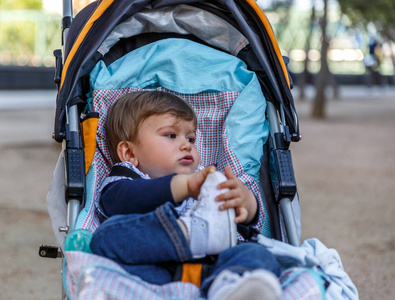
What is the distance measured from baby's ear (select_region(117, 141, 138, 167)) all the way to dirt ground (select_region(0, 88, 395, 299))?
1236mm

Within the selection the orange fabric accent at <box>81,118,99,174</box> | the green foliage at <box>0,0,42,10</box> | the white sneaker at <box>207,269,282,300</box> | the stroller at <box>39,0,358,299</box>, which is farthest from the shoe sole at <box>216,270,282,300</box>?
the green foliage at <box>0,0,42,10</box>

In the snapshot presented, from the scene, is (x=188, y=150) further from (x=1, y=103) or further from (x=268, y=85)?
(x=1, y=103)

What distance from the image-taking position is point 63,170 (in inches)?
100

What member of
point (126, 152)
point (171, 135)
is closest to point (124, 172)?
point (126, 152)

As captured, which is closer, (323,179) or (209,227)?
(209,227)

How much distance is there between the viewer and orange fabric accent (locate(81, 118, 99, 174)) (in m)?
2.59

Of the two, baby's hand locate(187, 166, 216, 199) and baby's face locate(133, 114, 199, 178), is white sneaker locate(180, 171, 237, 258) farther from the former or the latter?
baby's face locate(133, 114, 199, 178)

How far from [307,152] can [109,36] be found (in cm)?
566

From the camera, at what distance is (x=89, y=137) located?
8.63ft

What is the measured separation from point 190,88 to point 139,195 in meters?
0.94

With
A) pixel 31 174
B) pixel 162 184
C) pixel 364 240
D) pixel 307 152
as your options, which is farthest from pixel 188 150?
pixel 307 152

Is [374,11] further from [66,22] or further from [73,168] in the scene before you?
[73,168]

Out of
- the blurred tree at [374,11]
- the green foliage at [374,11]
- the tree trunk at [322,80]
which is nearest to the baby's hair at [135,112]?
the tree trunk at [322,80]

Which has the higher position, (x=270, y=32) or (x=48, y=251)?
(x=270, y=32)
